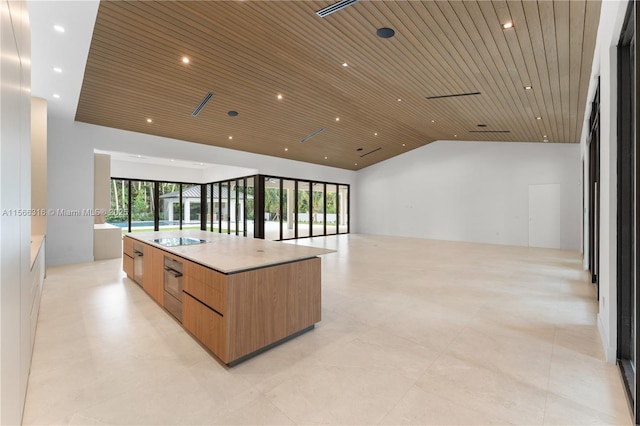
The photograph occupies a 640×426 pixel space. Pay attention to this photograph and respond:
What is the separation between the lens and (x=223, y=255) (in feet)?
10.6

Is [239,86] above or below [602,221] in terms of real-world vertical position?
above

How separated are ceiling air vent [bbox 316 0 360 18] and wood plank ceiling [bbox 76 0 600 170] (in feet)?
0.35

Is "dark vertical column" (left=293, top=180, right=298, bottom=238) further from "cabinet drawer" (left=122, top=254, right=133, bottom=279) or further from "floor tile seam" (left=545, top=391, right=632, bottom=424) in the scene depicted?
"floor tile seam" (left=545, top=391, right=632, bottom=424)

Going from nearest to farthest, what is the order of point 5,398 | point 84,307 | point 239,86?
1. point 5,398
2. point 84,307
3. point 239,86

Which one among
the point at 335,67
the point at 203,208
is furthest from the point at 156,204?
the point at 335,67

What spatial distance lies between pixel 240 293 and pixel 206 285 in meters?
0.42

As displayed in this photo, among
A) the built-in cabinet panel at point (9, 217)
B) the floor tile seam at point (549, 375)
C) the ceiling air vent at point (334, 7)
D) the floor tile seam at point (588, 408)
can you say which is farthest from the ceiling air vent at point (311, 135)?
the floor tile seam at point (588, 408)

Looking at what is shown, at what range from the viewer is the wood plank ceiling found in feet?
13.3

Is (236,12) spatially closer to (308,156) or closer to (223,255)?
(223,255)

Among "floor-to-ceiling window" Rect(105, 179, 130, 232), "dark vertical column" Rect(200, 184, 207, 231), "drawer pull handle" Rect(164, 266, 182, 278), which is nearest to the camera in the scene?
"drawer pull handle" Rect(164, 266, 182, 278)

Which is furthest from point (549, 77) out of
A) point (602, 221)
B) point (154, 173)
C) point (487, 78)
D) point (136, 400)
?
point (154, 173)

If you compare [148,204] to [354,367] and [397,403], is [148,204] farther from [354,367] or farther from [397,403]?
[397,403]

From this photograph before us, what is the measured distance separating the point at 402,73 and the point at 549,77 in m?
2.49

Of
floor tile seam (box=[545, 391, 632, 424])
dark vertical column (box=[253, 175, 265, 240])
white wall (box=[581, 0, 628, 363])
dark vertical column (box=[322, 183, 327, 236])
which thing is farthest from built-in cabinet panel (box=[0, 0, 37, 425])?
dark vertical column (box=[322, 183, 327, 236])
